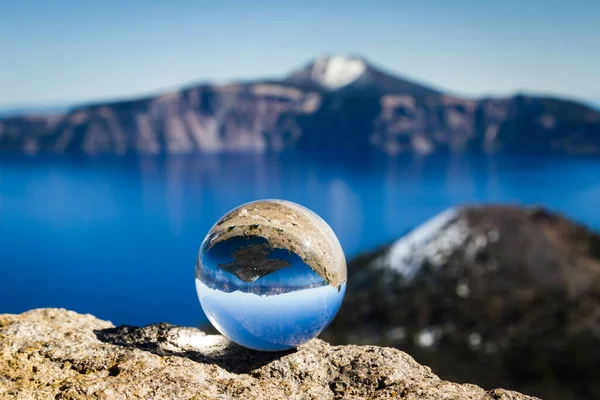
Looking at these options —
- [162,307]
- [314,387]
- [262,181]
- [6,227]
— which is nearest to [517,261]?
[162,307]

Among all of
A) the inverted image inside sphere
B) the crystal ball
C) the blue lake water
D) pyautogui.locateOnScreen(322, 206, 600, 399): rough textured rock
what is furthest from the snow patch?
the inverted image inside sphere

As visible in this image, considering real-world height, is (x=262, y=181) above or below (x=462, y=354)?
below

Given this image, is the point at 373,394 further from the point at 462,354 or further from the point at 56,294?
the point at 56,294

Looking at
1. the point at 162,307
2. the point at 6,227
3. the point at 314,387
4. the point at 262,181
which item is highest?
the point at 314,387

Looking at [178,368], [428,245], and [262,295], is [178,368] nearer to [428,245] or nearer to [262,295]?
[262,295]

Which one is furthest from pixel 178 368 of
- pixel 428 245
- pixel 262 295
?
pixel 428 245

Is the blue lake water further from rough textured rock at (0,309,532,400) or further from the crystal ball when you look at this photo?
the crystal ball
